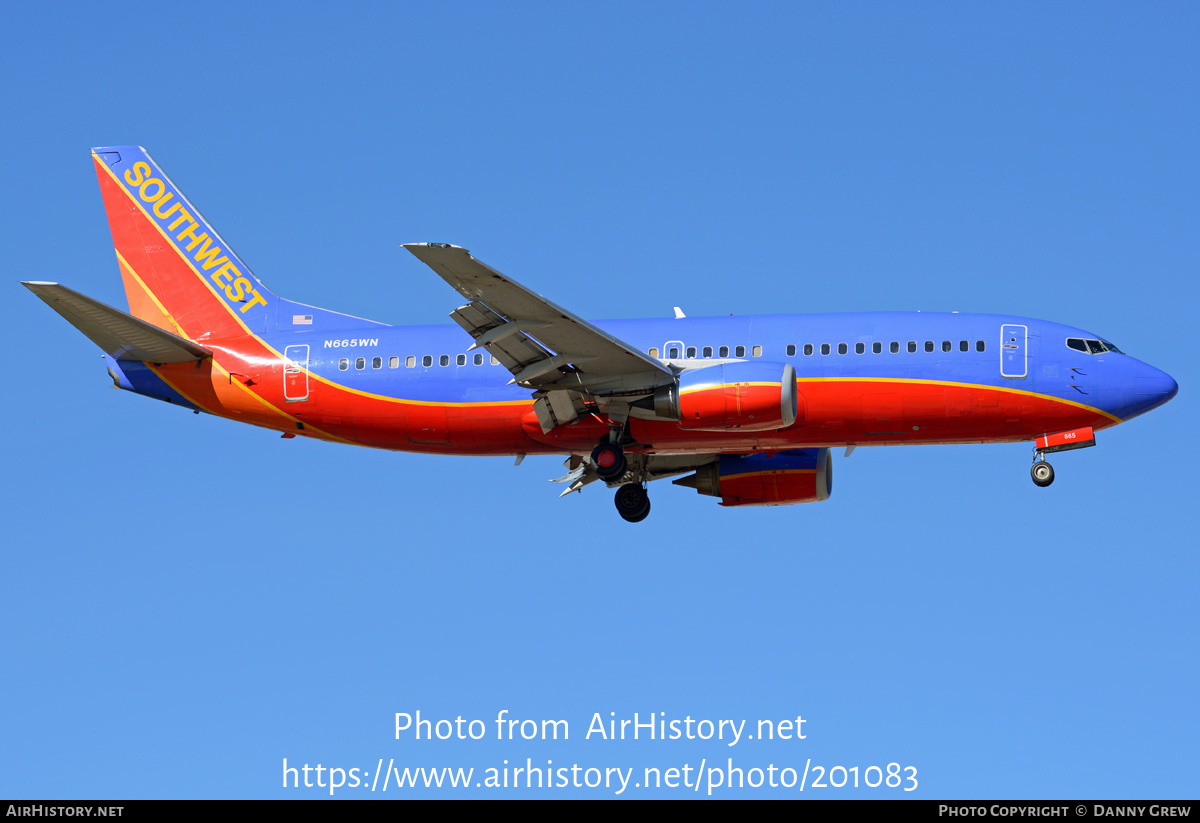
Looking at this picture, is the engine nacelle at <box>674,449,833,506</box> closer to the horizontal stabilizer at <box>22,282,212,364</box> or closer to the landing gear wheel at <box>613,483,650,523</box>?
the landing gear wheel at <box>613,483,650,523</box>

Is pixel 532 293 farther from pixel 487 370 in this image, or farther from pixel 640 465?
pixel 640 465

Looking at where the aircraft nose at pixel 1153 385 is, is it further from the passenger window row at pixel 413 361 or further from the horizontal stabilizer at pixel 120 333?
the horizontal stabilizer at pixel 120 333

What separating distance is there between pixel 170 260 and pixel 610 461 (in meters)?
14.9

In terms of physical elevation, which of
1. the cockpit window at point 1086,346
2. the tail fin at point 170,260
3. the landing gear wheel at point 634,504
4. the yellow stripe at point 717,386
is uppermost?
the tail fin at point 170,260

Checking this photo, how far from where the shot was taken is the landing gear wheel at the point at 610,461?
4116 centimetres

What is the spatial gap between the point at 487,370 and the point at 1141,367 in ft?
56.0

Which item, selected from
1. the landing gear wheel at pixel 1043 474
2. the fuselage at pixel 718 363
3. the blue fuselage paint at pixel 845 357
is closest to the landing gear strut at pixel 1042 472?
the landing gear wheel at pixel 1043 474

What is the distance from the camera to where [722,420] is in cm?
3922

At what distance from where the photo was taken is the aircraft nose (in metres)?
40.1

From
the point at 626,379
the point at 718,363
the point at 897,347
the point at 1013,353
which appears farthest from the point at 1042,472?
the point at 626,379

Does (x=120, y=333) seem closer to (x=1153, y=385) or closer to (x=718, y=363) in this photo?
(x=718, y=363)

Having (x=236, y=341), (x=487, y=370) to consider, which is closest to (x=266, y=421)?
(x=236, y=341)

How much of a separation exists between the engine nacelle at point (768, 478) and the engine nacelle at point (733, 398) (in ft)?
18.3

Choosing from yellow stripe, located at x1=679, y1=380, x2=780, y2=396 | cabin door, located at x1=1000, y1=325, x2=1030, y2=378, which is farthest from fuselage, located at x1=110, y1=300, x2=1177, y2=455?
yellow stripe, located at x1=679, y1=380, x2=780, y2=396
